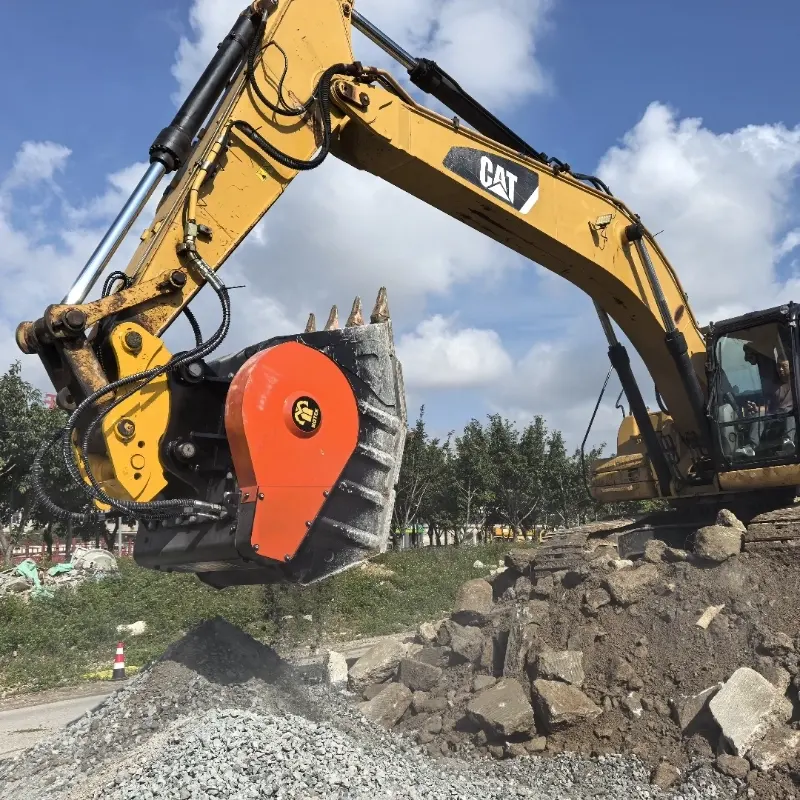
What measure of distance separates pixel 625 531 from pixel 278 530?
5161 millimetres

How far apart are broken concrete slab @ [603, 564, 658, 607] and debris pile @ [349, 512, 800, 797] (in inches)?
0.5

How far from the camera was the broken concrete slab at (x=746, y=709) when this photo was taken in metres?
4.85

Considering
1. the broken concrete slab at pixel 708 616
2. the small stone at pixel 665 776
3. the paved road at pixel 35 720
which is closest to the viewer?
the small stone at pixel 665 776

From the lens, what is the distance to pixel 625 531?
27.6ft

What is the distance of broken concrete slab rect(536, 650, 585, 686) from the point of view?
5.68m

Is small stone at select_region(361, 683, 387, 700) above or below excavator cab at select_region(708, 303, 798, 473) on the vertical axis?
below

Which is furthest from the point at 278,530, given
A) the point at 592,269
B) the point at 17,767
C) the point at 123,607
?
the point at 123,607

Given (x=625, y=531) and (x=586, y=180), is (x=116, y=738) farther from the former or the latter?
(x=586, y=180)

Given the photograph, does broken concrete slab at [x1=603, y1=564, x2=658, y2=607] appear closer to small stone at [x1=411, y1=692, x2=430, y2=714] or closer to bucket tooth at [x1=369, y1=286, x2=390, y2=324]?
small stone at [x1=411, y1=692, x2=430, y2=714]

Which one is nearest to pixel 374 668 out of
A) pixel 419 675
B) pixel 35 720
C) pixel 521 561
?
pixel 419 675

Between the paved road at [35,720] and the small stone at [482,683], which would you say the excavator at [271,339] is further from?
the paved road at [35,720]

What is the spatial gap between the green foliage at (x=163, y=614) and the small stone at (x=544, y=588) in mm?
5225

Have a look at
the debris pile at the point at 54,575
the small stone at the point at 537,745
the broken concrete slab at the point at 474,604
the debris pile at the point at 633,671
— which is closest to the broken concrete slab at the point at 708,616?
the debris pile at the point at 633,671

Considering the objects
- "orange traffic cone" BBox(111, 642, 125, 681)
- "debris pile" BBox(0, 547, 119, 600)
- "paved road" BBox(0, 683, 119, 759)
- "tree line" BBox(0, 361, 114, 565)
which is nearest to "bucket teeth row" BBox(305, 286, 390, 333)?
"paved road" BBox(0, 683, 119, 759)
